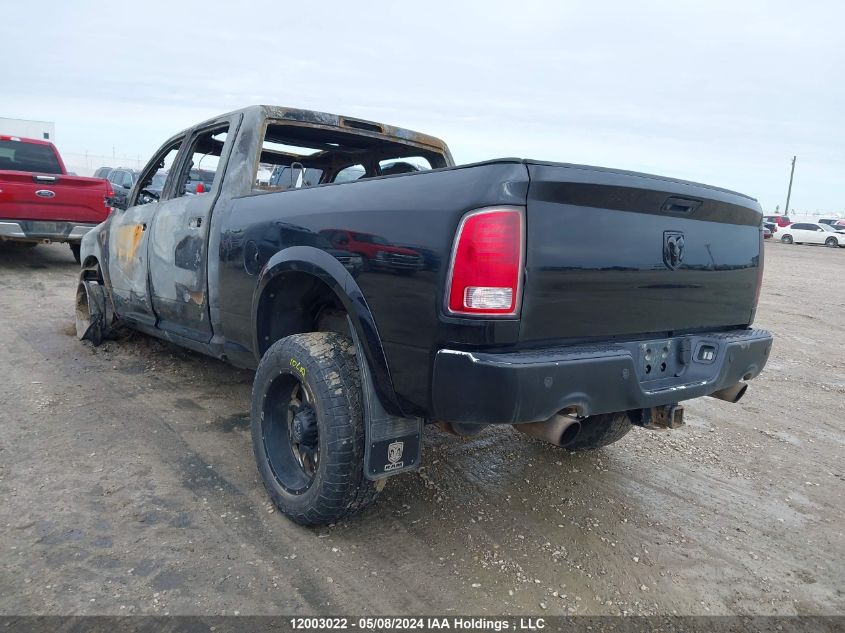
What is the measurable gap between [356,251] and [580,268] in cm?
87

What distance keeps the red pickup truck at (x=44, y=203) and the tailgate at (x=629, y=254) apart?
809 centimetres

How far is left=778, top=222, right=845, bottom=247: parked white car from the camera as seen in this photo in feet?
109

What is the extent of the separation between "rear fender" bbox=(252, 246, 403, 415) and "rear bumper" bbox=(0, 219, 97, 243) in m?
7.77

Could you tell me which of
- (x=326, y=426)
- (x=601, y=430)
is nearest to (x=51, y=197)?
(x=326, y=426)

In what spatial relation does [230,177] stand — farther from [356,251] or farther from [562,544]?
[562,544]

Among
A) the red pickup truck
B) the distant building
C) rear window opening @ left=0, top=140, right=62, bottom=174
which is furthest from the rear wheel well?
the distant building

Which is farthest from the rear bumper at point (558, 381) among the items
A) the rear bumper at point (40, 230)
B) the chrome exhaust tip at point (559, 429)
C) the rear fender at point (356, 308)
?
the rear bumper at point (40, 230)

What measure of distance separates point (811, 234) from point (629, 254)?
38.4 m

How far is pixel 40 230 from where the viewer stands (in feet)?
28.8

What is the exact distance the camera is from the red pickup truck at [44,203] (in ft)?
27.8

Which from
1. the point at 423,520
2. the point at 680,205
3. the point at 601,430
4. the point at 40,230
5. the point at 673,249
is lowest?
the point at 423,520

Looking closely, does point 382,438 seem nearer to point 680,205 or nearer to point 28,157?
point 680,205

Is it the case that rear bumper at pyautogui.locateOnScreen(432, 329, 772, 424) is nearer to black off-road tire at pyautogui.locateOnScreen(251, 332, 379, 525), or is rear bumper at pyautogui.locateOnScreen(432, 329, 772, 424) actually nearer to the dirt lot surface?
black off-road tire at pyautogui.locateOnScreen(251, 332, 379, 525)

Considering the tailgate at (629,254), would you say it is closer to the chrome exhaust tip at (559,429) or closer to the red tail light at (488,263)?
the red tail light at (488,263)
